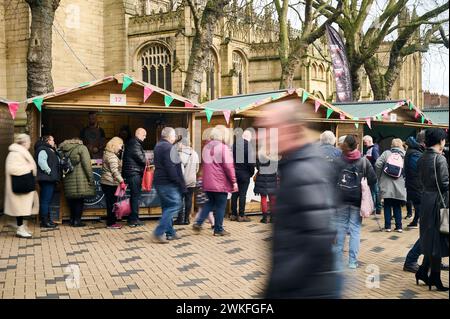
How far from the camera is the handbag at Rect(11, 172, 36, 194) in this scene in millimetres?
9234

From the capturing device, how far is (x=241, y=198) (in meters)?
11.3

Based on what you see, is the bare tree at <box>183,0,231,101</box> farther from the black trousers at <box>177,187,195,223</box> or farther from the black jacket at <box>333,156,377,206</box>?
the black jacket at <box>333,156,377,206</box>

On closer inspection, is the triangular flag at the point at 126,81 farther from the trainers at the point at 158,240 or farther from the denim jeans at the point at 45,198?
the trainers at the point at 158,240

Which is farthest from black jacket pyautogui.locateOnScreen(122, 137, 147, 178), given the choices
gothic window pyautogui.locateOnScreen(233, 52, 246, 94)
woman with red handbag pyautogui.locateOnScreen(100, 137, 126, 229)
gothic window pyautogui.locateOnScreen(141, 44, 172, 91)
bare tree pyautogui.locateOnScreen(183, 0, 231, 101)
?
gothic window pyautogui.locateOnScreen(233, 52, 246, 94)

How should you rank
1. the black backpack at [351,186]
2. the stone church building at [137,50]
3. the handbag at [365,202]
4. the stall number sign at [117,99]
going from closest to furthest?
the black backpack at [351,186], the handbag at [365,202], the stall number sign at [117,99], the stone church building at [137,50]

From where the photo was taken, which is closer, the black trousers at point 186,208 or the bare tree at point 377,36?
the black trousers at point 186,208

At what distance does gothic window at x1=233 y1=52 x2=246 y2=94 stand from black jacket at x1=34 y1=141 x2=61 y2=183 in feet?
89.1

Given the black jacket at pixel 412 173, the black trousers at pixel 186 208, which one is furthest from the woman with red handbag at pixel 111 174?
the black jacket at pixel 412 173

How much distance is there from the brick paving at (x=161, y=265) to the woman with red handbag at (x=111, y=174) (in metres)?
0.63

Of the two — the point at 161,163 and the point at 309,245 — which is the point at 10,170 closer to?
the point at 161,163

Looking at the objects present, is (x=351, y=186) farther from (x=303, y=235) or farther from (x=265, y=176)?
(x=303, y=235)

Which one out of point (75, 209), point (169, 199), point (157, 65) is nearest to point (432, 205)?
point (169, 199)

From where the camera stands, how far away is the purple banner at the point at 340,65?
17672 millimetres
